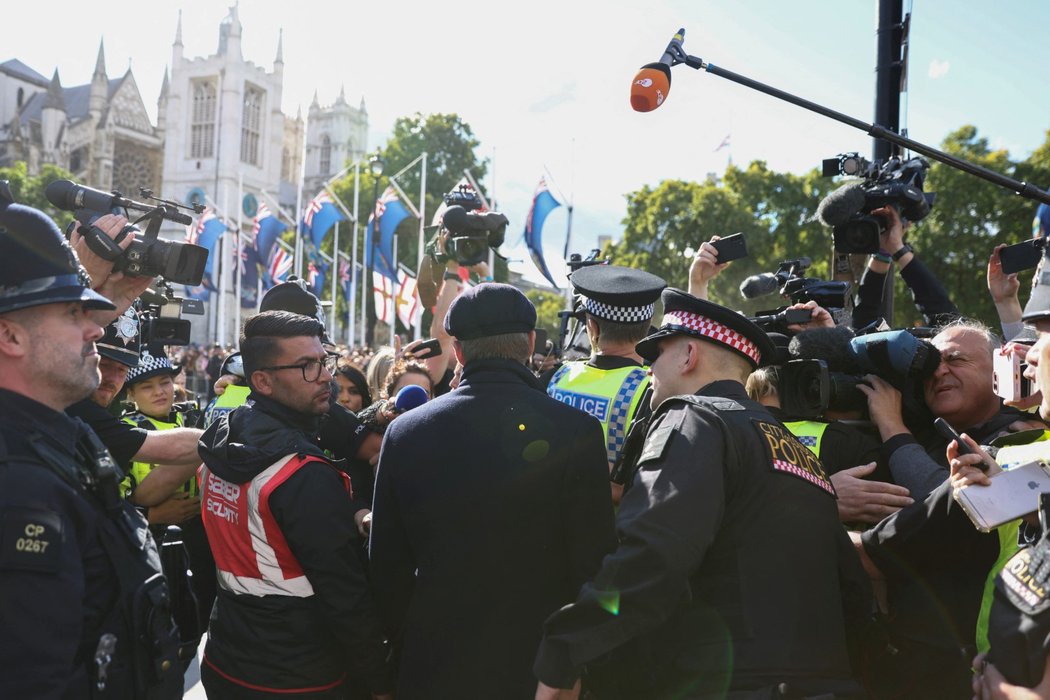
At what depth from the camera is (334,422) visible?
4.05m

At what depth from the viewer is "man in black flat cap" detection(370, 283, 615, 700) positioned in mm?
2609

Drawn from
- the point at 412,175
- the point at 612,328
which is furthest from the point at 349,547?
the point at 412,175

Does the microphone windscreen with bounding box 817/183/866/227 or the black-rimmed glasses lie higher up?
the microphone windscreen with bounding box 817/183/866/227

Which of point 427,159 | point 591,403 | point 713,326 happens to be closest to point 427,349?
point 591,403

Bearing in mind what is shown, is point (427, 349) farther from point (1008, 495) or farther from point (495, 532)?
point (1008, 495)

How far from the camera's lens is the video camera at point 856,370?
9.58 ft

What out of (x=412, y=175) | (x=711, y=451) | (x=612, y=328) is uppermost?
(x=412, y=175)

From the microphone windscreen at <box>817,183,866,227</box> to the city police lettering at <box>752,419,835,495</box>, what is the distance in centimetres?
192

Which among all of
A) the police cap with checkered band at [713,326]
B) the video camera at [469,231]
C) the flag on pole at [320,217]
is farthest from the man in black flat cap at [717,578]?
the flag on pole at [320,217]

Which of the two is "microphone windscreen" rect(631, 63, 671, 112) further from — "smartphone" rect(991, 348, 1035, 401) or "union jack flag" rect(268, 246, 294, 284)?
"union jack flag" rect(268, 246, 294, 284)

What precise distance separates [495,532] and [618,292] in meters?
1.44

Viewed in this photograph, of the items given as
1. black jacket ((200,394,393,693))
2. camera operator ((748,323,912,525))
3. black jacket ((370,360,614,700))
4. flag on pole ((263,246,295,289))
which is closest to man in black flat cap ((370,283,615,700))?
black jacket ((370,360,614,700))

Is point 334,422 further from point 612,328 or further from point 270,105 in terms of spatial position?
point 270,105

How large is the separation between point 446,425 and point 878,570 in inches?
58.9
